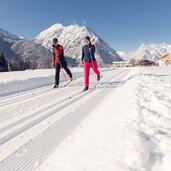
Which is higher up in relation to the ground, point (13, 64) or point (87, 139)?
point (87, 139)

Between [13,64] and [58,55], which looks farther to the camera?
[13,64]

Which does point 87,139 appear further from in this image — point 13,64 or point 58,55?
point 13,64

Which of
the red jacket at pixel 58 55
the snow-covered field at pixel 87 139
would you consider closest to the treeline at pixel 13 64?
the red jacket at pixel 58 55

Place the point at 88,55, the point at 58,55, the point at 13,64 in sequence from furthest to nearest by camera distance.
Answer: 1. the point at 13,64
2. the point at 58,55
3. the point at 88,55

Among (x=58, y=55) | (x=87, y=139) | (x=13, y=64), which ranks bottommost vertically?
(x=13, y=64)

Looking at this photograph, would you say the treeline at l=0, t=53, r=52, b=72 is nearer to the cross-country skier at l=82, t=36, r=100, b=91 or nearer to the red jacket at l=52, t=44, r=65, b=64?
the red jacket at l=52, t=44, r=65, b=64

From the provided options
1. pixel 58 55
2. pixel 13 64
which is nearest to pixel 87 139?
pixel 58 55

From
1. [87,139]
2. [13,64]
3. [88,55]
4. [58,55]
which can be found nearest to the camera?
[87,139]

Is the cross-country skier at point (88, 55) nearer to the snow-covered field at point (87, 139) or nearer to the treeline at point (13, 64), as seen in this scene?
the snow-covered field at point (87, 139)

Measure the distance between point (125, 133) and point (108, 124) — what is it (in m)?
0.74

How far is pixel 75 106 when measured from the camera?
237 inches

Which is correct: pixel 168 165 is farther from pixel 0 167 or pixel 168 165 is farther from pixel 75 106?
pixel 75 106

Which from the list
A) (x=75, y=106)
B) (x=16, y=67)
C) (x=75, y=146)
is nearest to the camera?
(x=75, y=146)

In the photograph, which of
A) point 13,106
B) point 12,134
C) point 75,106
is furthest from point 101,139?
point 13,106
